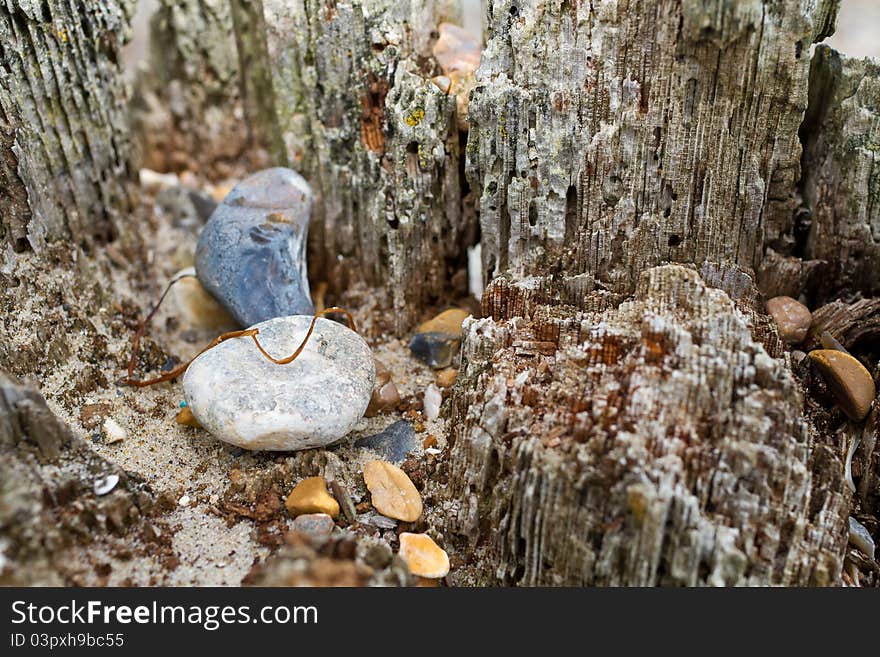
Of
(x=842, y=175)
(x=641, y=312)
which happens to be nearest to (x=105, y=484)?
(x=641, y=312)

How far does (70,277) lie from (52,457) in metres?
1.29

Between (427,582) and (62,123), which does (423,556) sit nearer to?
(427,582)

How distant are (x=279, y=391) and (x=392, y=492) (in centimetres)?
57

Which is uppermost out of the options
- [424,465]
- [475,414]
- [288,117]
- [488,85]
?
[488,85]

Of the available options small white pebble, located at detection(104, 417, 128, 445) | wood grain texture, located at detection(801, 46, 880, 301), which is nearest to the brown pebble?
small white pebble, located at detection(104, 417, 128, 445)

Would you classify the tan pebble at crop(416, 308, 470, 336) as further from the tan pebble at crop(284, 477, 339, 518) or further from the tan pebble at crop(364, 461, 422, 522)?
the tan pebble at crop(284, 477, 339, 518)

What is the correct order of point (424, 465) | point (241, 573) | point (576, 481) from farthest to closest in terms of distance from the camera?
point (424, 465) → point (241, 573) → point (576, 481)

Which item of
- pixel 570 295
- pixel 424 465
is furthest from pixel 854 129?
pixel 424 465

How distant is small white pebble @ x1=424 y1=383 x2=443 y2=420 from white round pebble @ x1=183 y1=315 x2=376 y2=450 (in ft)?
1.20

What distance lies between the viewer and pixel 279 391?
9.43ft

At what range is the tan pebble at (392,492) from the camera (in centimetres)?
285

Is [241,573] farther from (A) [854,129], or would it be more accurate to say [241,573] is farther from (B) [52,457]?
(A) [854,129]

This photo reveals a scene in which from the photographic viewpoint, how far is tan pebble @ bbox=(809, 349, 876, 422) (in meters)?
2.95

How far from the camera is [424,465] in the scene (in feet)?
10.1
